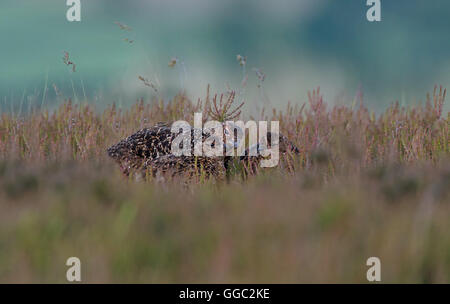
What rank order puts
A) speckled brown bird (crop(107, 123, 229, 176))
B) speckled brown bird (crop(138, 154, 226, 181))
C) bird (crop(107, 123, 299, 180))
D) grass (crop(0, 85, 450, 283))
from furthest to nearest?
speckled brown bird (crop(107, 123, 229, 176)) < bird (crop(107, 123, 299, 180)) < speckled brown bird (crop(138, 154, 226, 181)) < grass (crop(0, 85, 450, 283))

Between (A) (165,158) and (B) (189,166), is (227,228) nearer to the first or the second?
(B) (189,166)

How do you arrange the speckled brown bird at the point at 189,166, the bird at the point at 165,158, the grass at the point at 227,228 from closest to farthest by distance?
the grass at the point at 227,228 < the speckled brown bird at the point at 189,166 < the bird at the point at 165,158

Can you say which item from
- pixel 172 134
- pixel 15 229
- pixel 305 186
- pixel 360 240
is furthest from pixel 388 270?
pixel 172 134

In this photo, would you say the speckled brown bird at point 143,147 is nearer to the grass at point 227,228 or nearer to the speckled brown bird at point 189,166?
the speckled brown bird at point 189,166

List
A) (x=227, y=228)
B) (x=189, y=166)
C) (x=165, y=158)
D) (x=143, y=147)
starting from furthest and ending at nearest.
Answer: (x=143, y=147) → (x=165, y=158) → (x=189, y=166) → (x=227, y=228)

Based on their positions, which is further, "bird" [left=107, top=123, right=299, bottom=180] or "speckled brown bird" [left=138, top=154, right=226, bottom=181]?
"bird" [left=107, top=123, right=299, bottom=180]

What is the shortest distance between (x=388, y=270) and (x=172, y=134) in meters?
4.59

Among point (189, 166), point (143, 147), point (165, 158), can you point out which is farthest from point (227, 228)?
point (143, 147)

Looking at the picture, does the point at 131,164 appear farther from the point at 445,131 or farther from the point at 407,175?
the point at 445,131

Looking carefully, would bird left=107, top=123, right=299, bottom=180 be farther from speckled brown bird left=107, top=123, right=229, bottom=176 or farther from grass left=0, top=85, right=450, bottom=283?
grass left=0, top=85, right=450, bottom=283

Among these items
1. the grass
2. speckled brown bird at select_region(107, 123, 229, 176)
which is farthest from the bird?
the grass

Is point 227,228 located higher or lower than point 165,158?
lower

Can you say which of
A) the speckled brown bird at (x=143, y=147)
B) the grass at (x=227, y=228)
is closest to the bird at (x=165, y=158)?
the speckled brown bird at (x=143, y=147)

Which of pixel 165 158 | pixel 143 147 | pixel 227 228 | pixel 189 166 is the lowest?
pixel 227 228
